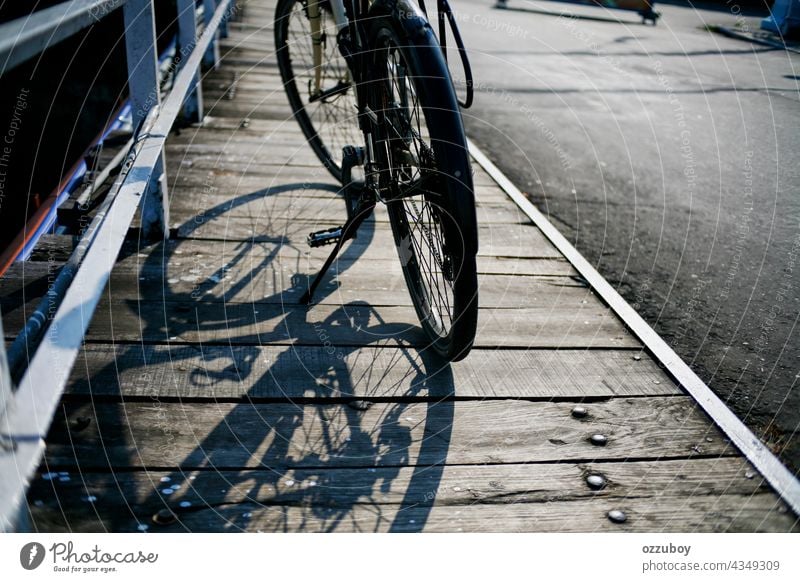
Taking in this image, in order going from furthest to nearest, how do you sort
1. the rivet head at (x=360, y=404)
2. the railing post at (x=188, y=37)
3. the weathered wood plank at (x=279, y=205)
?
the railing post at (x=188, y=37)
the weathered wood plank at (x=279, y=205)
the rivet head at (x=360, y=404)

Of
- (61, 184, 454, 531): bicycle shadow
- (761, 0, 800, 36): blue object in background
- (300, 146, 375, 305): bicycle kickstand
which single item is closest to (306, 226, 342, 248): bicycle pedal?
(300, 146, 375, 305): bicycle kickstand

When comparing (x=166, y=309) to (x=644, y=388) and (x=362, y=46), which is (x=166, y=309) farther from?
(x=644, y=388)

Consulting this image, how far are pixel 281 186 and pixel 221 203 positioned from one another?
29 cm

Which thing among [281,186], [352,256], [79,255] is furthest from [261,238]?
[79,255]

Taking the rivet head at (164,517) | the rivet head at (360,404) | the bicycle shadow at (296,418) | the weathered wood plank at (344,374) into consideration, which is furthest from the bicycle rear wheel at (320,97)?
the rivet head at (164,517)

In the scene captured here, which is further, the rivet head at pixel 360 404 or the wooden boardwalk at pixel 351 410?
the rivet head at pixel 360 404

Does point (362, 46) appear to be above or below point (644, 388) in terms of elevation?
above

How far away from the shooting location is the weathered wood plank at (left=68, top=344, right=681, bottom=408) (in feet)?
5.49

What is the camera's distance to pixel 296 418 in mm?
1602

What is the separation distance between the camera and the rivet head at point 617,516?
139 cm

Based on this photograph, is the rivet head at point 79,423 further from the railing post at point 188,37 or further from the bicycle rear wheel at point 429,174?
the railing post at point 188,37

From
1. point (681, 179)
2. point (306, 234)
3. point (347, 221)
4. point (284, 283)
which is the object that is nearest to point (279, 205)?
point (306, 234)

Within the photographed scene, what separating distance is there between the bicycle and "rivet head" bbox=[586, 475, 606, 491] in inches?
14.6
